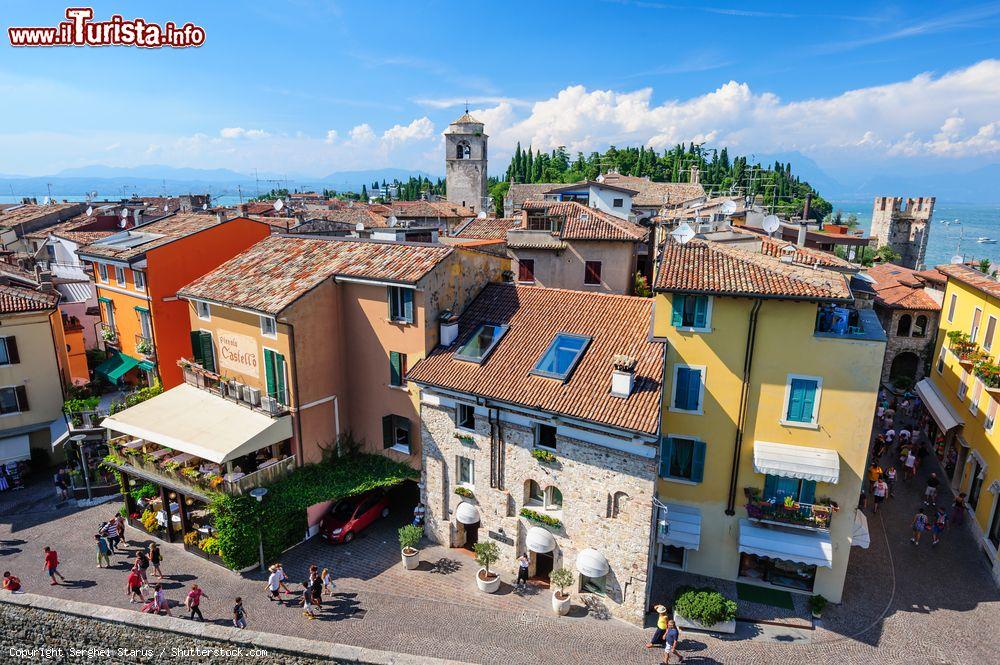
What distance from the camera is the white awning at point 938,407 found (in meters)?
28.7

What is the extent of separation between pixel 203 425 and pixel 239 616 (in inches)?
325

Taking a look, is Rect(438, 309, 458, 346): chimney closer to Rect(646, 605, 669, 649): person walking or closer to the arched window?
Rect(646, 605, 669, 649): person walking

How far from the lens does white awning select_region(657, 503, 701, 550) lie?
21.5 m

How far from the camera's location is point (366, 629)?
20.1 meters

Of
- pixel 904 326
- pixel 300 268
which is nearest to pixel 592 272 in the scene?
pixel 300 268

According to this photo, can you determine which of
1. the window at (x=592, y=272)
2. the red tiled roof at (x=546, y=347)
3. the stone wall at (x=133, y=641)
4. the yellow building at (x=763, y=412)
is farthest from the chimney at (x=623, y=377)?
the window at (x=592, y=272)

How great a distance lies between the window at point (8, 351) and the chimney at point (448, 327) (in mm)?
24043

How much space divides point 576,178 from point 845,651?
116962 mm

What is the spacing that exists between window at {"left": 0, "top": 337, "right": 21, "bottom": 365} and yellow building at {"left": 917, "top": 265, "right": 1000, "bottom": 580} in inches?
1835

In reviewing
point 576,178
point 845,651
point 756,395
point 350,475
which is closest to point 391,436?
point 350,475

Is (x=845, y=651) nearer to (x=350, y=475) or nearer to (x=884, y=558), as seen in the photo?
(x=884, y=558)

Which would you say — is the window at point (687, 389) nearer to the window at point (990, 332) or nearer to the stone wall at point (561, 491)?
the stone wall at point (561, 491)

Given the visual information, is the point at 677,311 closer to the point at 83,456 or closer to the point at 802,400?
the point at 802,400

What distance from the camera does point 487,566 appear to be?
2228 cm
